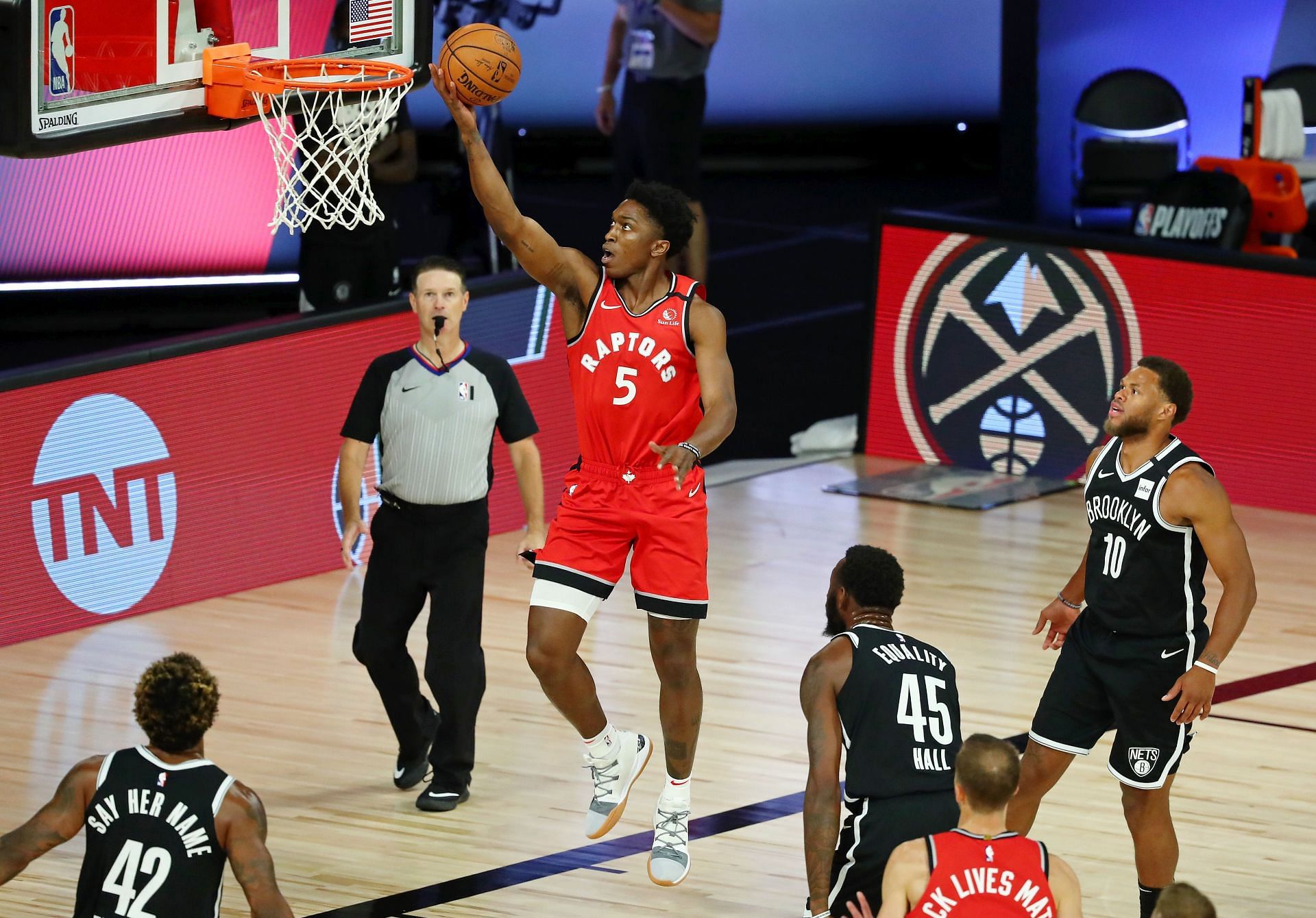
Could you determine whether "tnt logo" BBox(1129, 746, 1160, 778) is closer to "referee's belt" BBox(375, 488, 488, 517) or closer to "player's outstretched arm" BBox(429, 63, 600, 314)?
"player's outstretched arm" BBox(429, 63, 600, 314)

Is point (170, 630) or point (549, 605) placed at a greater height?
point (549, 605)

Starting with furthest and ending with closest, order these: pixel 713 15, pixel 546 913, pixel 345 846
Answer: pixel 713 15, pixel 345 846, pixel 546 913

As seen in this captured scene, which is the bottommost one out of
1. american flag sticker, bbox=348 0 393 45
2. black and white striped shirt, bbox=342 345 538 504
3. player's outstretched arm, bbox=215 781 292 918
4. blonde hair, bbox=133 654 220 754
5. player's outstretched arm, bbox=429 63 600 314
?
player's outstretched arm, bbox=215 781 292 918

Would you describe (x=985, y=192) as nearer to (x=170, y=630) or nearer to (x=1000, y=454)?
(x=1000, y=454)

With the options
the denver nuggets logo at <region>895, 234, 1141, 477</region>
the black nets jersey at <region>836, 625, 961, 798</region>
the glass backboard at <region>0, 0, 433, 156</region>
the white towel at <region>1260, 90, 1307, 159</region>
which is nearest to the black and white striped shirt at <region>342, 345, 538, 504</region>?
the glass backboard at <region>0, 0, 433, 156</region>

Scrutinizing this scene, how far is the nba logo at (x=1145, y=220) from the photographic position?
47.3ft

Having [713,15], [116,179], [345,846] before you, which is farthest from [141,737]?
[713,15]

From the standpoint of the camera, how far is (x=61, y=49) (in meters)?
7.14

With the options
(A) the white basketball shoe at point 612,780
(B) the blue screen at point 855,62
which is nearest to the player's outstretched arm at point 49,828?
(A) the white basketball shoe at point 612,780

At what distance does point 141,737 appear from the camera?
843 centimetres

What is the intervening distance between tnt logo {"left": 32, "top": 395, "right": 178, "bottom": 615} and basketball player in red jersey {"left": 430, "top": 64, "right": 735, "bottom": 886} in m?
3.81

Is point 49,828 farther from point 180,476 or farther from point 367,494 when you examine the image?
point 367,494

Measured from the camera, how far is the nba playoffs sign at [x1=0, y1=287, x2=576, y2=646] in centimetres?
982

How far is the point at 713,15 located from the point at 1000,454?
11.5ft
